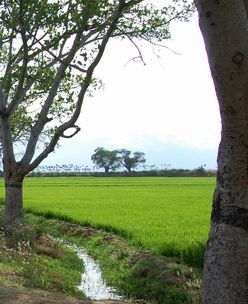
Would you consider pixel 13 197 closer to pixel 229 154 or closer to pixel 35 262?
pixel 35 262

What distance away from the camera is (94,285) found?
33.0 ft

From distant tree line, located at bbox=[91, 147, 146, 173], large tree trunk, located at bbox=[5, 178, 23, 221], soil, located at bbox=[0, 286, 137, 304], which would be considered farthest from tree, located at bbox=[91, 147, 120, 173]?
soil, located at bbox=[0, 286, 137, 304]

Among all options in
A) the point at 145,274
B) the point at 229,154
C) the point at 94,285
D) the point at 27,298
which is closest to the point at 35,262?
the point at 94,285

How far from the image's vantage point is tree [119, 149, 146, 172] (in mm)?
119938

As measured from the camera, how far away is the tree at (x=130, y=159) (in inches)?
4722

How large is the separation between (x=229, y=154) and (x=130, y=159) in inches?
4627

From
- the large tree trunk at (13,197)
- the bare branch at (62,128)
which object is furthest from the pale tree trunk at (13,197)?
the bare branch at (62,128)

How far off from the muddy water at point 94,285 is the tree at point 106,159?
10635 centimetres

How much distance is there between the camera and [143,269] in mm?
10117

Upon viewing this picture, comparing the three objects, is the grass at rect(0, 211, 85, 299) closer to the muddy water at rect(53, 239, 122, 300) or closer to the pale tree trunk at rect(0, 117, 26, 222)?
the muddy water at rect(53, 239, 122, 300)

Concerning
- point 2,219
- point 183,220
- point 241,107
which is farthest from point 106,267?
point 241,107

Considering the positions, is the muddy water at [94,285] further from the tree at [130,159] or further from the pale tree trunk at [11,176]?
the tree at [130,159]

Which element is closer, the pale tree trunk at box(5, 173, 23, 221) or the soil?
the soil

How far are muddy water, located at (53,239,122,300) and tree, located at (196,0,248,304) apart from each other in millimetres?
5266
